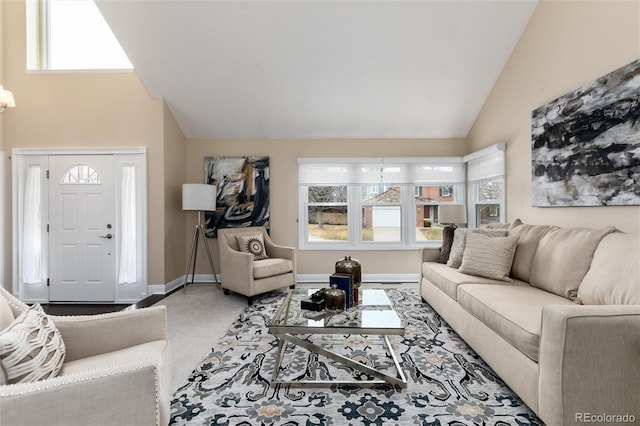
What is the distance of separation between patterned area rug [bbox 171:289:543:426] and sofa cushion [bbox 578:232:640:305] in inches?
33.2

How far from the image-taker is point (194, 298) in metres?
4.09

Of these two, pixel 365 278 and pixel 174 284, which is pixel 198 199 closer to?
pixel 174 284

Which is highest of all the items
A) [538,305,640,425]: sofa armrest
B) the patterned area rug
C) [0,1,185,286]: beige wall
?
[0,1,185,286]: beige wall

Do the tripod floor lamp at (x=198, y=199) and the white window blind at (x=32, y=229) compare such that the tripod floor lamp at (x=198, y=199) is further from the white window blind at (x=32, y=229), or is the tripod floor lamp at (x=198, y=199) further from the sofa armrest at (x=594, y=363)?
the sofa armrest at (x=594, y=363)

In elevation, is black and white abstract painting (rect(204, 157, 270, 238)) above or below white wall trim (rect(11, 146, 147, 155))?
below

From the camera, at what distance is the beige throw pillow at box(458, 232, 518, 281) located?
2799 millimetres

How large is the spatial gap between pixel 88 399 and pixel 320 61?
3.86 m

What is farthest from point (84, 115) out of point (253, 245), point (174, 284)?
point (253, 245)

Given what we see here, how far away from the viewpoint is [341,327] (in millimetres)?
2037

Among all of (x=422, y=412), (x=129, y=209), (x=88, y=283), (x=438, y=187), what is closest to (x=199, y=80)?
(x=129, y=209)

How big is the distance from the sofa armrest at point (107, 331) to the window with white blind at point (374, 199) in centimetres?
336

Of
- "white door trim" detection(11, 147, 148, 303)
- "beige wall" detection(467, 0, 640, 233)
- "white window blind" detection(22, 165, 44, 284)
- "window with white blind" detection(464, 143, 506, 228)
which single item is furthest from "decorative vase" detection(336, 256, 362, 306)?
"white window blind" detection(22, 165, 44, 284)

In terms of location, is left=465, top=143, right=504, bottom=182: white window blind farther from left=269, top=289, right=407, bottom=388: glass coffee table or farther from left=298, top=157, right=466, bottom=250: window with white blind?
left=269, top=289, right=407, bottom=388: glass coffee table

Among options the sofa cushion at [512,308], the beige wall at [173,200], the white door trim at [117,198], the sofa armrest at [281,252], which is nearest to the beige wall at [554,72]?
the sofa cushion at [512,308]
